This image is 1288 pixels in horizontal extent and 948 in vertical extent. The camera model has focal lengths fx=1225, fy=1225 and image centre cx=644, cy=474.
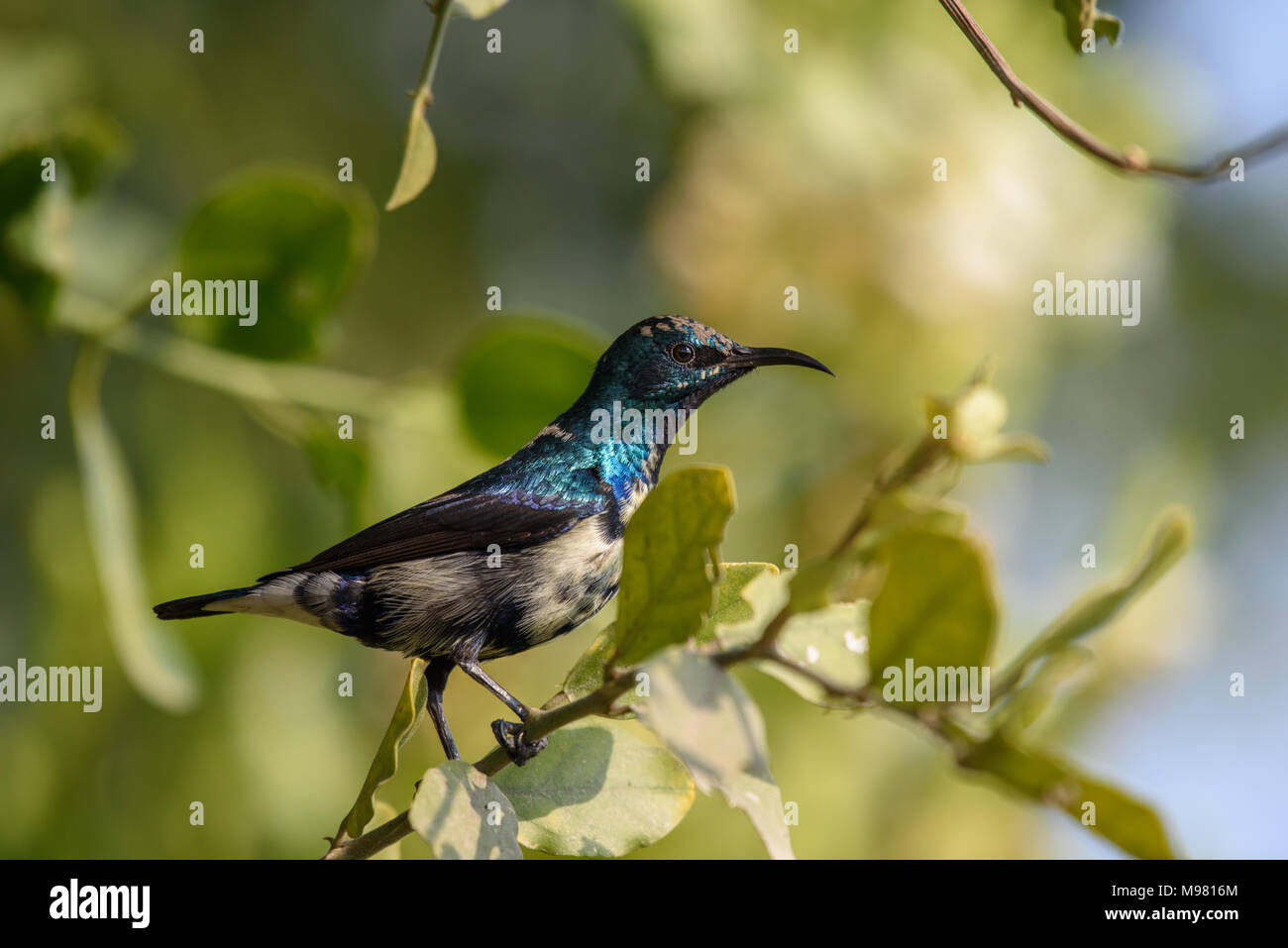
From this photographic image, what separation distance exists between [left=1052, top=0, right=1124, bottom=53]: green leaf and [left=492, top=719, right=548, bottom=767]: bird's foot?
0.82 meters

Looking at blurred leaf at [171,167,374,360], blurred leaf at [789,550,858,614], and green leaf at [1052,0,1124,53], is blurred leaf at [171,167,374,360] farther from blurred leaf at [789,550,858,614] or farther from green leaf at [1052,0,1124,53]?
blurred leaf at [789,550,858,614]

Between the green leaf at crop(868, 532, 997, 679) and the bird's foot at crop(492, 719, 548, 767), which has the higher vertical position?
the green leaf at crop(868, 532, 997, 679)

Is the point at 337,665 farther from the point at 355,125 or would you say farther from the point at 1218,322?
the point at 1218,322

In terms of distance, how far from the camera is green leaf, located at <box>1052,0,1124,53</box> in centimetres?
110

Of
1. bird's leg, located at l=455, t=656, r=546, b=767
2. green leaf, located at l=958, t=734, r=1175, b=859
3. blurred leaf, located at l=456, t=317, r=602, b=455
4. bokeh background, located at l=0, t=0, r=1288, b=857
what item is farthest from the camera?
bokeh background, located at l=0, t=0, r=1288, b=857

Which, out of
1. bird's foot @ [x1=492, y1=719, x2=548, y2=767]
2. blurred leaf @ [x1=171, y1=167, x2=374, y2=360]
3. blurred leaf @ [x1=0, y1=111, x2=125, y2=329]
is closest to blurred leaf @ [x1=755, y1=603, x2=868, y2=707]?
bird's foot @ [x1=492, y1=719, x2=548, y2=767]

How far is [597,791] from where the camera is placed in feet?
3.92

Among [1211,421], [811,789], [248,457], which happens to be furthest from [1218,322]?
[248,457]

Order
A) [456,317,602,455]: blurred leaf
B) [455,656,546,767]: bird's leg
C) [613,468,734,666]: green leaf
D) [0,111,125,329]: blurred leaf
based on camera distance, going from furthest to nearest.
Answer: [0,111,125,329]: blurred leaf < [456,317,602,455]: blurred leaf < [455,656,546,767]: bird's leg < [613,468,734,666]: green leaf

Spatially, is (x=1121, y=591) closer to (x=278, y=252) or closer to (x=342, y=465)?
(x=342, y=465)

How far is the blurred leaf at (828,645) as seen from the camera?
39.2 inches

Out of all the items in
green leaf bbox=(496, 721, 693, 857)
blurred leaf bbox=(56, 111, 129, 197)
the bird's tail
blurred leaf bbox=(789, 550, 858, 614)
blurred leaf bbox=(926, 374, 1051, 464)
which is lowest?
green leaf bbox=(496, 721, 693, 857)

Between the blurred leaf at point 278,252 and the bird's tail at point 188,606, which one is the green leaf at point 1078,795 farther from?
the blurred leaf at point 278,252

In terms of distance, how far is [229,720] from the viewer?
9.28 ft
